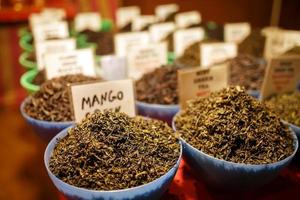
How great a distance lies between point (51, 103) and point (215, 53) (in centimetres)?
81

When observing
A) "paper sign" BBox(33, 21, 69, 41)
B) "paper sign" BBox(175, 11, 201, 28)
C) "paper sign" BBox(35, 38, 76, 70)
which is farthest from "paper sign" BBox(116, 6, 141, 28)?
"paper sign" BBox(35, 38, 76, 70)

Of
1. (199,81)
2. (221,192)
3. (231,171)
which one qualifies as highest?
(199,81)

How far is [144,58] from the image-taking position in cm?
158

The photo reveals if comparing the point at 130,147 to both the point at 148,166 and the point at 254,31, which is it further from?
the point at 254,31

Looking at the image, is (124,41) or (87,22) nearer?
(124,41)

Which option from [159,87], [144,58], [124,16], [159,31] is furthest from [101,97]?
[124,16]

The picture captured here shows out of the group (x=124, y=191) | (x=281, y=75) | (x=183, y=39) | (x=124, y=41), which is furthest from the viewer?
(x=183, y=39)

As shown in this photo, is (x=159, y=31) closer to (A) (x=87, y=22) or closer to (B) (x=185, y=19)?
(B) (x=185, y=19)

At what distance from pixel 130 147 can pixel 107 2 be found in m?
3.18

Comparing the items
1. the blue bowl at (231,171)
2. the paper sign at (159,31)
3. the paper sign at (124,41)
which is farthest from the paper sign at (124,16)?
the blue bowl at (231,171)

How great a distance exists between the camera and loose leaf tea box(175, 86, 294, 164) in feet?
2.86

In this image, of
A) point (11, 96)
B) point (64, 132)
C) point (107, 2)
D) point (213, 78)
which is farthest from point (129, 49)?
point (107, 2)

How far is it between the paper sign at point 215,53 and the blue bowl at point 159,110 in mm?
464

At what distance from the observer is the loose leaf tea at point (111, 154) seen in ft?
2.56
